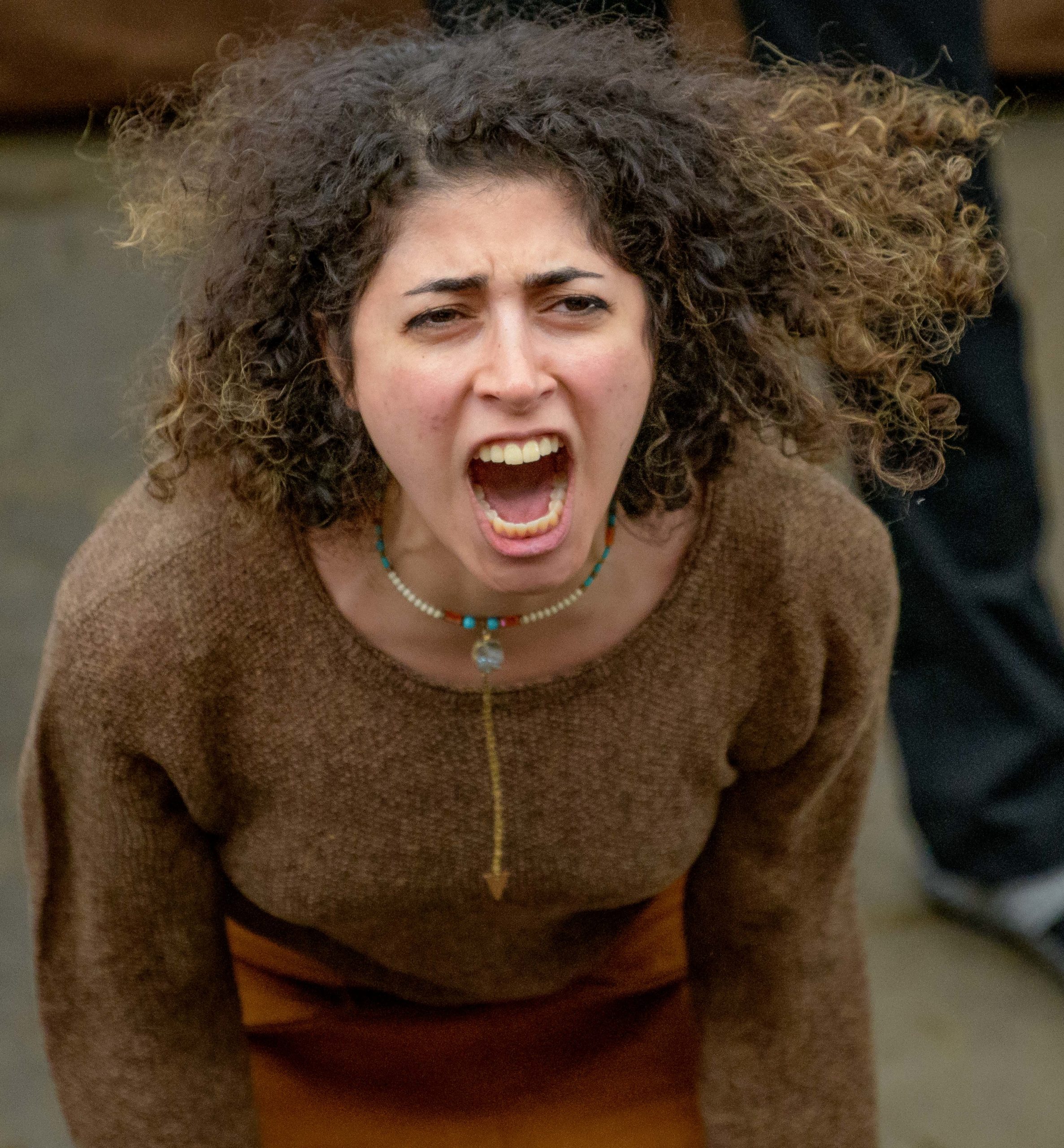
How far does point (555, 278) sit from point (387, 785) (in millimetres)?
464

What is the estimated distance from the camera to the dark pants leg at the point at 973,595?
5.83 ft

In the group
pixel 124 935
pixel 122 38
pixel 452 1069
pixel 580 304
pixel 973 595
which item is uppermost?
pixel 122 38

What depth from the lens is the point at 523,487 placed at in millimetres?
1206

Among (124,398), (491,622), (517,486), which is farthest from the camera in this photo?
(124,398)

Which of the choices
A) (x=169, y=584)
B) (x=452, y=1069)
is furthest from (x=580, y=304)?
(x=452, y=1069)

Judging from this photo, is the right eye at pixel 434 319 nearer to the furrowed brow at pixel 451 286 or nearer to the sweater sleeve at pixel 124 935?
the furrowed brow at pixel 451 286

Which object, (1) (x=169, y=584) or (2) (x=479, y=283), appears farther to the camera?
(1) (x=169, y=584)

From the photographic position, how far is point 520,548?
1.15 meters

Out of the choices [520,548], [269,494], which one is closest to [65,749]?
[269,494]

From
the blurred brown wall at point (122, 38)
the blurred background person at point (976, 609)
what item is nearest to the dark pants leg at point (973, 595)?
the blurred background person at point (976, 609)

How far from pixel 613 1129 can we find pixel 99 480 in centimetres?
180

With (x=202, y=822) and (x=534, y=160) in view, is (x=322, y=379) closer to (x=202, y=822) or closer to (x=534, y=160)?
(x=534, y=160)

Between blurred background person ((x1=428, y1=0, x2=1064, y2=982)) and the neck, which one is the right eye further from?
blurred background person ((x1=428, y1=0, x2=1064, y2=982))

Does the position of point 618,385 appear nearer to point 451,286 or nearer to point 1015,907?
point 451,286
